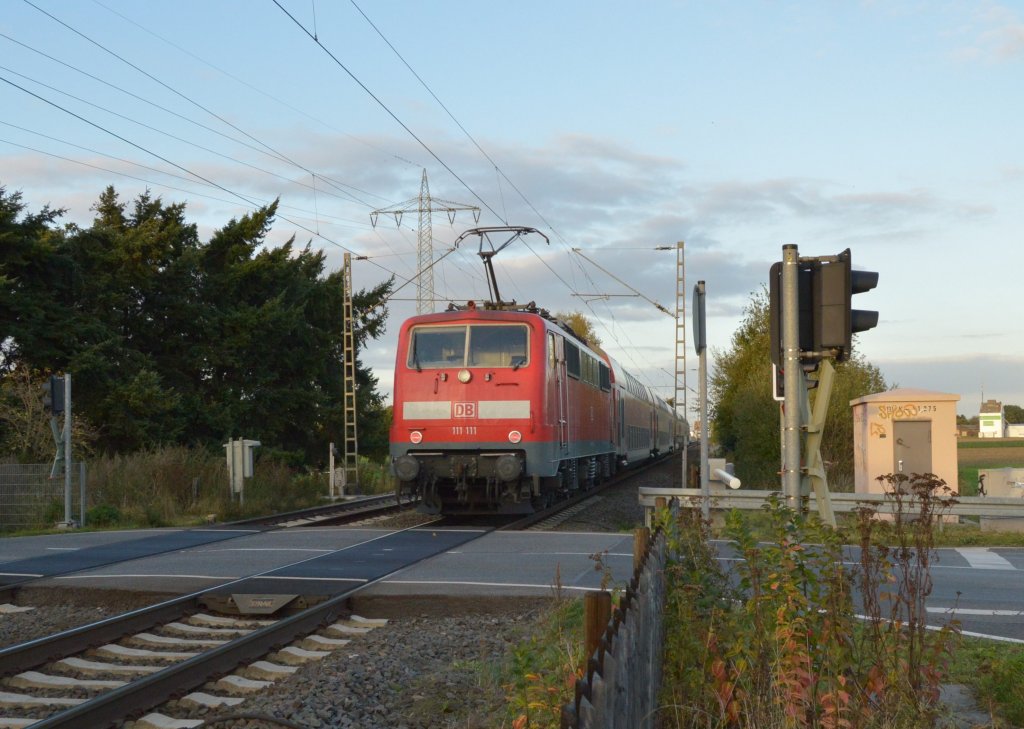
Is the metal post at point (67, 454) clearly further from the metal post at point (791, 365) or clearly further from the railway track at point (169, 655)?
the metal post at point (791, 365)

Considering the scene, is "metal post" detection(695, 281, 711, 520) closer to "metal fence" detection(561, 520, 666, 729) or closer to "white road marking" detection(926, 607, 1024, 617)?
"white road marking" detection(926, 607, 1024, 617)

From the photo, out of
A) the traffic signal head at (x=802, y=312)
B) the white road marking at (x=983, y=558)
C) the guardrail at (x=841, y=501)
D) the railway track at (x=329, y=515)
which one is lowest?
the railway track at (x=329, y=515)

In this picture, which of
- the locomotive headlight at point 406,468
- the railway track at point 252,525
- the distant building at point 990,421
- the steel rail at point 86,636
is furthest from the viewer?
the distant building at point 990,421

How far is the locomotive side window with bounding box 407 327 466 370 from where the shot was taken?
767 inches

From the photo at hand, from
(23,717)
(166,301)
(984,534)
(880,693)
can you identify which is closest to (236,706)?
(23,717)

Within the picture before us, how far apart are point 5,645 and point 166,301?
3002cm

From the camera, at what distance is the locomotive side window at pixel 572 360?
21.7 metres

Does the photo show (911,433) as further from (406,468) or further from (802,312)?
(802,312)

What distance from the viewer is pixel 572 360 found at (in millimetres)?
22391

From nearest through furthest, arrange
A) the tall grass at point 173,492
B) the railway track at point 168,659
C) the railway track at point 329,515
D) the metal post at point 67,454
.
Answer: the railway track at point 168,659
the metal post at point 67,454
the railway track at point 329,515
the tall grass at point 173,492

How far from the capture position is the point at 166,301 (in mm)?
38031

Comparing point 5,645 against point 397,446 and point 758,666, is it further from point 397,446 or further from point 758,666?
point 397,446

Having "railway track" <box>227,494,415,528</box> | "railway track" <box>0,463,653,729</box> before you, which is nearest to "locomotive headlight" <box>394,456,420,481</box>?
"railway track" <box>227,494,415,528</box>

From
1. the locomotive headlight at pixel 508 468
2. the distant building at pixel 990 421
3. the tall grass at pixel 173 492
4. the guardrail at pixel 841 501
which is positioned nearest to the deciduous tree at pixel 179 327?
the tall grass at pixel 173 492
